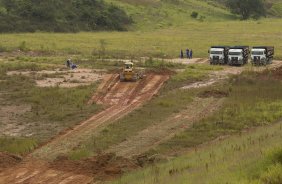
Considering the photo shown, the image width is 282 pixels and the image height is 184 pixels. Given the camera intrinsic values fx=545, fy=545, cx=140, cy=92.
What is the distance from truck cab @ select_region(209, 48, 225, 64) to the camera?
5538cm

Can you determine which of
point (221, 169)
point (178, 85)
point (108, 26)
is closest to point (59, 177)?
point (221, 169)

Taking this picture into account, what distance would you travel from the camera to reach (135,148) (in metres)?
23.3

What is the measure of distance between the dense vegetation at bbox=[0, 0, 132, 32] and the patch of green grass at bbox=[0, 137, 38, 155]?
2495 inches

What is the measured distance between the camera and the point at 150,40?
79.9 m

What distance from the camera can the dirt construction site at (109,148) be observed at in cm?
1941

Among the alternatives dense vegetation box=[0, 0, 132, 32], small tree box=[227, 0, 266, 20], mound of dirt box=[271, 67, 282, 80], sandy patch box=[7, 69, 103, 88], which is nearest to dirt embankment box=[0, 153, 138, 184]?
sandy patch box=[7, 69, 103, 88]

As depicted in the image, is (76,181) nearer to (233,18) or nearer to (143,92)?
(143,92)

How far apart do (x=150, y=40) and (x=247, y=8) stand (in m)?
51.7

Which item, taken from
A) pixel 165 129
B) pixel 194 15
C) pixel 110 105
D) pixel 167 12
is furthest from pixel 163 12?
pixel 165 129

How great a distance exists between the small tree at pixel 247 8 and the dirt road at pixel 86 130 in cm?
8317

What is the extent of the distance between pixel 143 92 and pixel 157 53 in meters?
26.5

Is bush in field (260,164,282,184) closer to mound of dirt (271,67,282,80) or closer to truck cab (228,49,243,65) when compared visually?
mound of dirt (271,67,282,80)

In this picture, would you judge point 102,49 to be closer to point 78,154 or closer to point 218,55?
point 218,55

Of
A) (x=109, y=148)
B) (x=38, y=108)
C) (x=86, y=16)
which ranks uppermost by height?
(x=86, y=16)
